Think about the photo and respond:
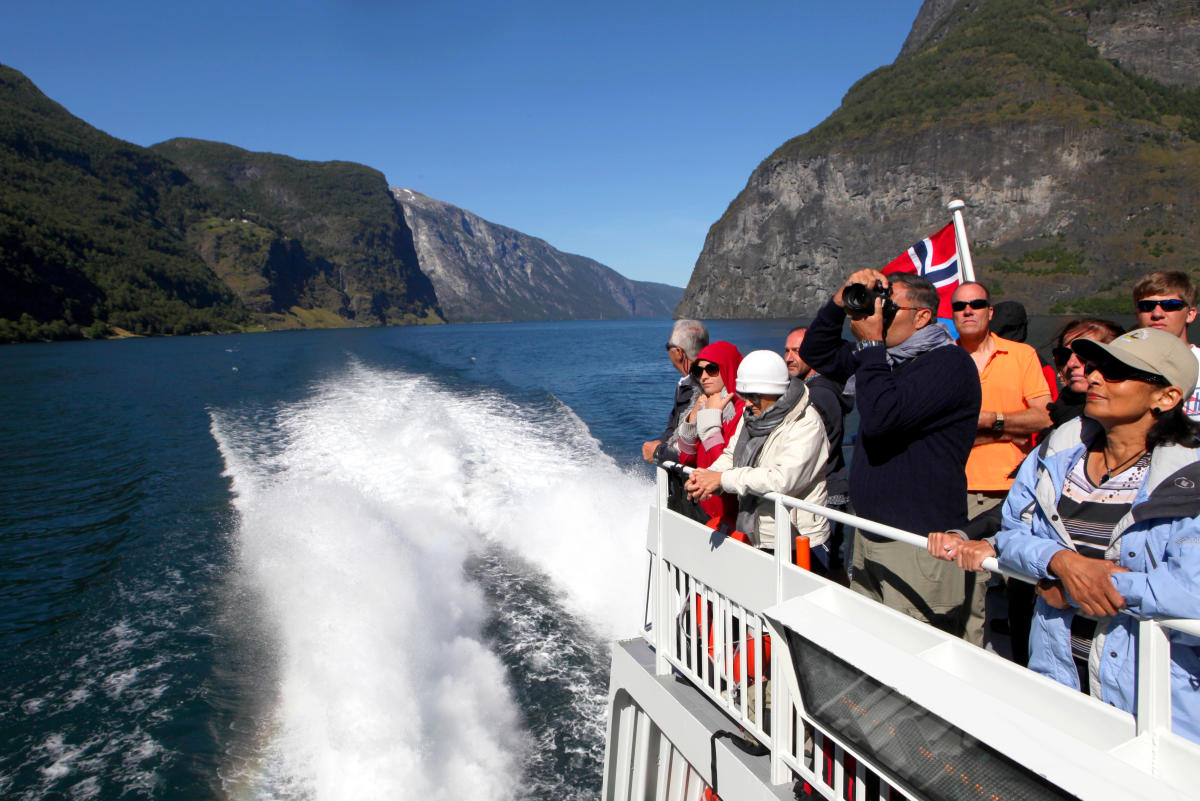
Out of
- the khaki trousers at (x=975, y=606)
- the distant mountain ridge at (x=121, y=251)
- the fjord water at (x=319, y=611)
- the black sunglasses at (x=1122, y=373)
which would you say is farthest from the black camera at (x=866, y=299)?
the distant mountain ridge at (x=121, y=251)

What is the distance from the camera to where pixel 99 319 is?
309 ft

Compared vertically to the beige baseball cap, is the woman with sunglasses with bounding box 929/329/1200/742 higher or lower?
lower

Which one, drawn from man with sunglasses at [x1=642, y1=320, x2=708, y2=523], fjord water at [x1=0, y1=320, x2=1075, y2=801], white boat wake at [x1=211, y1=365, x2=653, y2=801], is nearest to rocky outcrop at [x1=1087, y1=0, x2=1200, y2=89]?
fjord water at [x1=0, y1=320, x2=1075, y2=801]

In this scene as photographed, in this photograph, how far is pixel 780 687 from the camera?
2713mm

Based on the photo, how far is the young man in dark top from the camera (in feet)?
8.62

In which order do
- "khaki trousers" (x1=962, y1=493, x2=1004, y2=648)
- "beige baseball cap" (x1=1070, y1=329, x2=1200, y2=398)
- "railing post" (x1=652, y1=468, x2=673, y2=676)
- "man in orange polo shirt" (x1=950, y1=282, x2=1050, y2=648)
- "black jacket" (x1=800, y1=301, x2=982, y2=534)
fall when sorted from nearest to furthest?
"beige baseball cap" (x1=1070, y1=329, x2=1200, y2=398), "black jacket" (x1=800, y1=301, x2=982, y2=534), "khaki trousers" (x1=962, y1=493, x2=1004, y2=648), "man in orange polo shirt" (x1=950, y1=282, x2=1050, y2=648), "railing post" (x1=652, y1=468, x2=673, y2=676)

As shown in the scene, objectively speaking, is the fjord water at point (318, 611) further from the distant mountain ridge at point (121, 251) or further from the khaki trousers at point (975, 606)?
the distant mountain ridge at point (121, 251)

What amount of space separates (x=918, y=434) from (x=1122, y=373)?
0.88m

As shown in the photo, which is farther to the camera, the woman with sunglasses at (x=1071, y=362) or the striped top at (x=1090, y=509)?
the woman with sunglasses at (x=1071, y=362)

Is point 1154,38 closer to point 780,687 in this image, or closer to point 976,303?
point 976,303

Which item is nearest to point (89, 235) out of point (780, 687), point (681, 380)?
point (681, 380)

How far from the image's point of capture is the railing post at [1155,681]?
4.88ft

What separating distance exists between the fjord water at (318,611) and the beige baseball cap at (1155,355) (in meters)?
4.65

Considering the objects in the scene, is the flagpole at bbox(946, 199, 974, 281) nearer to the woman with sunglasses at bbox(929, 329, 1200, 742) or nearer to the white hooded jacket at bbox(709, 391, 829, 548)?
the white hooded jacket at bbox(709, 391, 829, 548)
